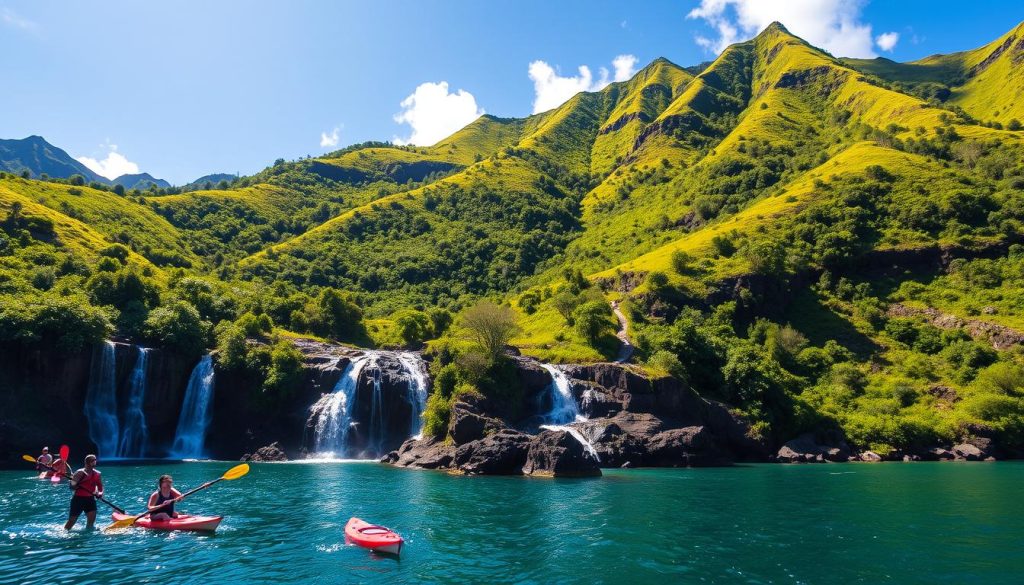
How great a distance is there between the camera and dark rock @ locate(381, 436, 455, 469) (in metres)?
59.3

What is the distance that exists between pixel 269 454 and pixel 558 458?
39.2m

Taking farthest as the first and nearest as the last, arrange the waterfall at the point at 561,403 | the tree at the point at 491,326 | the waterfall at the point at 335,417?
the tree at the point at 491,326, the waterfall at the point at 561,403, the waterfall at the point at 335,417

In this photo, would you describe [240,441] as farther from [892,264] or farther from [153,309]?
[892,264]

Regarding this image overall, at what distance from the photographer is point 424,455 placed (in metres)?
62.2

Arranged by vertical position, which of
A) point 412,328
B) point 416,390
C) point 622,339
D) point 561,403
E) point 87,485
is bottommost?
point 87,485

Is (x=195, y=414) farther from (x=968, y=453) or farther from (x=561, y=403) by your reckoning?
(x=968, y=453)

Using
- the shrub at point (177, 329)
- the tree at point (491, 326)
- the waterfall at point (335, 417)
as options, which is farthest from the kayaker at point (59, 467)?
the tree at point (491, 326)

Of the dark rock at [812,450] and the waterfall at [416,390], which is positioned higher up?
the waterfall at [416,390]

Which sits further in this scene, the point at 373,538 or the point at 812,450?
the point at 812,450

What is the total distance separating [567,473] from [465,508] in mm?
18770

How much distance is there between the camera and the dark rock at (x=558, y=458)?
52406 millimetres

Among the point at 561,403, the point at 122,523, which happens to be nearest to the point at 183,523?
the point at 122,523

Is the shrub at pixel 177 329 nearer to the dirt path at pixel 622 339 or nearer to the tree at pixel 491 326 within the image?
the tree at pixel 491 326

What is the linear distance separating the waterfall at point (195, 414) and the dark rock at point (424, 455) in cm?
2680
